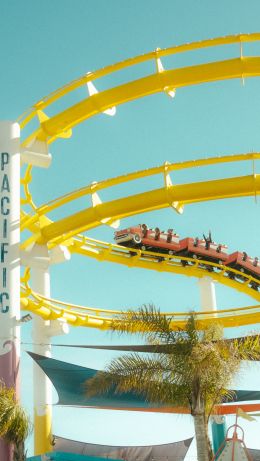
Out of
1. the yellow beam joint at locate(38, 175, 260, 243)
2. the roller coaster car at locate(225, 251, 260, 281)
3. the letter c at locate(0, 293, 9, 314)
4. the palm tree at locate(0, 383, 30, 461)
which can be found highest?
the roller coaster car at locate(225, 251, 260, 281)

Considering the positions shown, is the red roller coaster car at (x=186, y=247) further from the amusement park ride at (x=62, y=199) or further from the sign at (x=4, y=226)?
the sign at (x=4, y=226)

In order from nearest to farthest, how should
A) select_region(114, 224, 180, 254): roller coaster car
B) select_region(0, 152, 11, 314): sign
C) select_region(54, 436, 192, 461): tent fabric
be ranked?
select_region(0, 152, 11, 314): sign → select_region(54, 436, 192, 461): tent fabric → select_region(114, 224, 180, 254): roller coaster car

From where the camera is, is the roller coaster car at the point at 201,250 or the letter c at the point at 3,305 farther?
the roller coaster car at the point at 201,250

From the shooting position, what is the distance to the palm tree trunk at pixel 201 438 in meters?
12.5

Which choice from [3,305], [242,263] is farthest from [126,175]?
[242,263]

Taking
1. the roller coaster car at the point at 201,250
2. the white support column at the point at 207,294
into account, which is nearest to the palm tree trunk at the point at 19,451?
the white support column at the point at 207,294

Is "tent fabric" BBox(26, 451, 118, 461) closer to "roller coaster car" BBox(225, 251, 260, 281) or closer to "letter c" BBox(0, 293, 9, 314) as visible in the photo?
"letter c" BBox(0, 293, 9, 314)

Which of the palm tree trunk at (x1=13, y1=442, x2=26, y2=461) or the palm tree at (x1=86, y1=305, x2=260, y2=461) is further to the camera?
the palm tree trunk at (x1=13, y1=442, x2=26, y2=461)

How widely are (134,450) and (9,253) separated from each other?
7.94 m

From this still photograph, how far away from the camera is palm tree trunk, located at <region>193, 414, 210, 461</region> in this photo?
1255cm

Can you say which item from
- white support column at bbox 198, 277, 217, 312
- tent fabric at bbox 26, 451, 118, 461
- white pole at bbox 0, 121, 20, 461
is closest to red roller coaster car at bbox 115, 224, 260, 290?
white support column at bbox 198, 277, 217, 312

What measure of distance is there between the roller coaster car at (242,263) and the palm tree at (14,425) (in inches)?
602

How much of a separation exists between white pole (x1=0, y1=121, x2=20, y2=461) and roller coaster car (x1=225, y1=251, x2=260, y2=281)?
42.7 feet

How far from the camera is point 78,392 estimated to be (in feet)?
67.3
